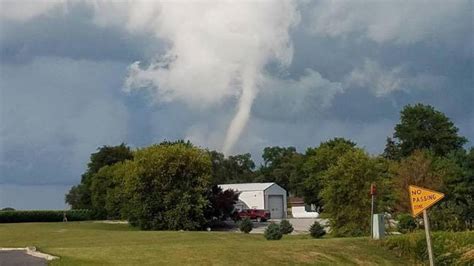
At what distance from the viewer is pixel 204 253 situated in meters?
23.7

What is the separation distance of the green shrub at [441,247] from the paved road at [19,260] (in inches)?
523

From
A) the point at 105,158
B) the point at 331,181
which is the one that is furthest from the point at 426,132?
the point at 331,181

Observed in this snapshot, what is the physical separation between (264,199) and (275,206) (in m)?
3.12

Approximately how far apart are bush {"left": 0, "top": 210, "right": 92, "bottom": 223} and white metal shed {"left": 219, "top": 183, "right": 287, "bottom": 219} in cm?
1687

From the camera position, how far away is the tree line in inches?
1528

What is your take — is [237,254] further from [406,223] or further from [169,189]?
[169,189]

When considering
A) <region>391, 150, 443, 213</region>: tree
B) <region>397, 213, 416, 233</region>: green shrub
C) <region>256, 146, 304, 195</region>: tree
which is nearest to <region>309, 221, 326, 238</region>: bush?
<region>397, 213, 416, 233</region>: green shrub

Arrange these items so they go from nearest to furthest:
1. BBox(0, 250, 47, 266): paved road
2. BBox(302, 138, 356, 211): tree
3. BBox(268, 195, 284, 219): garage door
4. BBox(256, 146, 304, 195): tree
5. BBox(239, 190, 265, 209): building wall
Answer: BBox(0, 250, 47, 266): paved road
BBox(239, 190, 265, 209): building wall
BBox(268, 195, 284, 219): garage door
BBox(302, 138, 356, 211): tree
BBox(256, 146, 304, 195): tree

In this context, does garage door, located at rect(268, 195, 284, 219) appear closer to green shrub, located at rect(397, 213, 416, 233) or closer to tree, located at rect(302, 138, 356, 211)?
tree, located at rect(302, 138, 356, 211)

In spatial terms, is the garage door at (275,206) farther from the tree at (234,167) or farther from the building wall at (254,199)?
the tree at (234,167)

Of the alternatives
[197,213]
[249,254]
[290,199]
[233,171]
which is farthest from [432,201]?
[233,171]

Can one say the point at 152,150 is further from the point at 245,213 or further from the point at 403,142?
the point at 403,142

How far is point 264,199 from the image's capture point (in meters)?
85.3

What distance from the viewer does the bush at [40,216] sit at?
7725 cm
